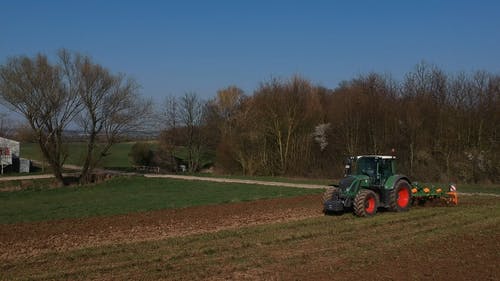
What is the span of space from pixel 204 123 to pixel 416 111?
2855cm

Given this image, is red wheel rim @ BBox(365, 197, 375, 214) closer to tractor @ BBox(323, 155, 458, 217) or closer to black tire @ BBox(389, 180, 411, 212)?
tractor @ BBox(323, 155, 458, 217)

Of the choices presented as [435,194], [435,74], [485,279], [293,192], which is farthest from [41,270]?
[435,74]

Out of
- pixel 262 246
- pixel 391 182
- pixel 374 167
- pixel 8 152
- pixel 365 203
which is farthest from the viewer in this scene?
pixel 8 152

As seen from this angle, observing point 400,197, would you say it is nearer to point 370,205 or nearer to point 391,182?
point 391,182

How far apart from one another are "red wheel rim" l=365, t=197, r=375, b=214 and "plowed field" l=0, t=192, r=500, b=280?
0.57 m

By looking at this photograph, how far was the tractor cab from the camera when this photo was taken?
17.4 meters

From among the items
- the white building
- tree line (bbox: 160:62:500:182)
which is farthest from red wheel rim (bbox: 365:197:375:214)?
the white building

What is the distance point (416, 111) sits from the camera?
37.5 metres

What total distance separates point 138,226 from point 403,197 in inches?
340

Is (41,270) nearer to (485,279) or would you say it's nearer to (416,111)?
(485,279)

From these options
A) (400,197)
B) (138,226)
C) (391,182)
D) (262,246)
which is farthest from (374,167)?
(138,226)

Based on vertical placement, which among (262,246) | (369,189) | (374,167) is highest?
(374,167)

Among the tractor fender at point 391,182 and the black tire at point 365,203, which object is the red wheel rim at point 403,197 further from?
the black tire at point 365,203

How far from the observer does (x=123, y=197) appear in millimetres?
28594
